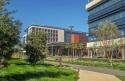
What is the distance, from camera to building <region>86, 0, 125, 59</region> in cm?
8443

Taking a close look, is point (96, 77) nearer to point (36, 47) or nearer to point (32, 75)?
point (32, 75)

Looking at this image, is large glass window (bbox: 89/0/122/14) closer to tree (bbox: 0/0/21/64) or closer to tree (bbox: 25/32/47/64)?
tree (bbox: 25/32/47/64)

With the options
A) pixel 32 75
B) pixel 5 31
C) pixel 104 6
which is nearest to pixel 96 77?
pixel 32 75

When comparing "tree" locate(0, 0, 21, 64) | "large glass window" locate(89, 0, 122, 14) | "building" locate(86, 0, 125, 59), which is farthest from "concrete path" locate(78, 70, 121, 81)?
"large glass window" locate(89, 0, 122, 14)

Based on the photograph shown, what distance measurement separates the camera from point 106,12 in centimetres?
9344

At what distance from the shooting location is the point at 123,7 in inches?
3263

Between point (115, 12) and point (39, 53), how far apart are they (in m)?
50.2

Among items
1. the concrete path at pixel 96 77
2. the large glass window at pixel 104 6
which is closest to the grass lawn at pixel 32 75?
the concrete path at pixel 96 77

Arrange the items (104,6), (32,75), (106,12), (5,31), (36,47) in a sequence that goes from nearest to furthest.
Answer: (5,31) < (32,75) < (36,47) < (106,12) < (104,6)

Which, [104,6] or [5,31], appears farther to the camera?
[104,6]

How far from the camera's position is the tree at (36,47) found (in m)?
42.6

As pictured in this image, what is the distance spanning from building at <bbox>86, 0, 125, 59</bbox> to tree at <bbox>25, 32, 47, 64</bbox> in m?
42.4

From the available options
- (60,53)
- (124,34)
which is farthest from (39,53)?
(60,53)

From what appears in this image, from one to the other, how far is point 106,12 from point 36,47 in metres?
54.5
